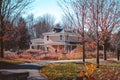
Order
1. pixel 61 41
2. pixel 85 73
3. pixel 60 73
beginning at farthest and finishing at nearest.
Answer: pixel 61 41 → pixel 60 73 → pixel 85 73

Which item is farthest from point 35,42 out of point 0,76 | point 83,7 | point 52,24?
point 0,76

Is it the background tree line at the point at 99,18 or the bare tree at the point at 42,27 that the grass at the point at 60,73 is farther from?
the bare tree at the point at 42,27

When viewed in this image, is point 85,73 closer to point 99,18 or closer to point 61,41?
point 99,18

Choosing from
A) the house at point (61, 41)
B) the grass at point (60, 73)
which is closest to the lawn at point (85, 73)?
the grass at point (60, 73)

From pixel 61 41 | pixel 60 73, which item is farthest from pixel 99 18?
pixel 61 41

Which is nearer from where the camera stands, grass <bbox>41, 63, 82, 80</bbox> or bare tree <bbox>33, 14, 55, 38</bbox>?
grass <bbox>41, 63, 82, 80</bbox>

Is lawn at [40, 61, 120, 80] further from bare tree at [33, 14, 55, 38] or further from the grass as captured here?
bare tree at [33, 14, 55, 38]

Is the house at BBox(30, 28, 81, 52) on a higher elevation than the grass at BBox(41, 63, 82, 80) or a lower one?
higher

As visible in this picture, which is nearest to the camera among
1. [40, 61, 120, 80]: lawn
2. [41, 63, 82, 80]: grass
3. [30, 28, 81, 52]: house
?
[40, 61, 120, 80]: lawn

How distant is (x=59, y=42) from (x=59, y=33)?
2.21 meters

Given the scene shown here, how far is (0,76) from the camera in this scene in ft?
41.8

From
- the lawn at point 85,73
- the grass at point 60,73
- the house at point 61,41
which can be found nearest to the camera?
the lawn at point 85,73

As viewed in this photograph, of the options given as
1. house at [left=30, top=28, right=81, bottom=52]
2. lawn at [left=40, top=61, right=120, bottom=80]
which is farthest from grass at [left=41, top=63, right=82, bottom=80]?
house at [left=30, top=28, right=81, bottom=52]

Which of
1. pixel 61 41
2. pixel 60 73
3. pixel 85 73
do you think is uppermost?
pixel 61 41
